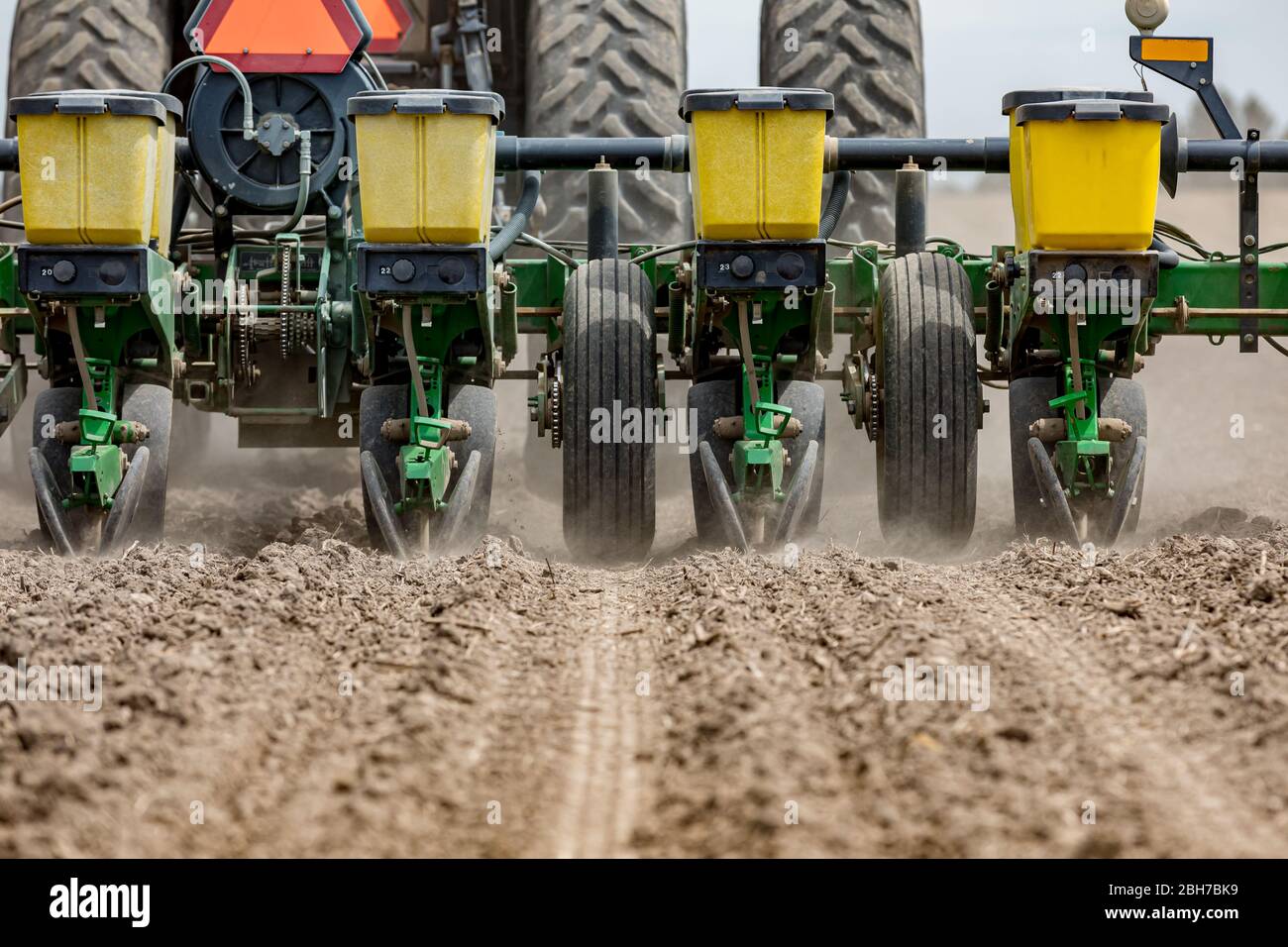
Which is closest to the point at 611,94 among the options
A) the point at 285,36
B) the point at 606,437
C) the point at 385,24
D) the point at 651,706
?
the point at 385,24

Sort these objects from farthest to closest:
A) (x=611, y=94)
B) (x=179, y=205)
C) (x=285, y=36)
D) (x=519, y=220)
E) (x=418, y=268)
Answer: (x=611, y=94), (x=179, y=205), (x=285, y=36), (x=519, y=220), (x=418, y=268)

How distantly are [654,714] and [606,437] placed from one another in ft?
8.09

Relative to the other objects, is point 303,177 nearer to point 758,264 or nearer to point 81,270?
point 81,270

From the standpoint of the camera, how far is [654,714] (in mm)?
3742

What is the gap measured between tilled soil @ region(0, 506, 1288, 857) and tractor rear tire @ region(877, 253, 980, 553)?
81 cm

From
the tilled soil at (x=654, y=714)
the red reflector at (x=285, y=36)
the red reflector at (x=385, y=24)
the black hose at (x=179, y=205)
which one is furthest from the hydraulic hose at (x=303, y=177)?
the red reflector at (x=385, y=24)

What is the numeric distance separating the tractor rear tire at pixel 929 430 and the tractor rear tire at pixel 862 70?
2707mm

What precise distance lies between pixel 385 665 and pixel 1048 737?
1.49 metres

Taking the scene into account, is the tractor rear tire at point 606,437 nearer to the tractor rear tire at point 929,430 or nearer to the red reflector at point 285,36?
the tractor rear tire at point 929,430

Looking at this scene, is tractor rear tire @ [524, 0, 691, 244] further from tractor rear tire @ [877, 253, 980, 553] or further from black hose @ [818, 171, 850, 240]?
tractor rear tire @ [877, 253, 980, 553]

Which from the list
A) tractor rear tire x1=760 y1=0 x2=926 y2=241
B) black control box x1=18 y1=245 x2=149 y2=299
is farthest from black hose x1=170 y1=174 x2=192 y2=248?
tractor rear tire x1=760 y1=0 x2=926 y2=241
